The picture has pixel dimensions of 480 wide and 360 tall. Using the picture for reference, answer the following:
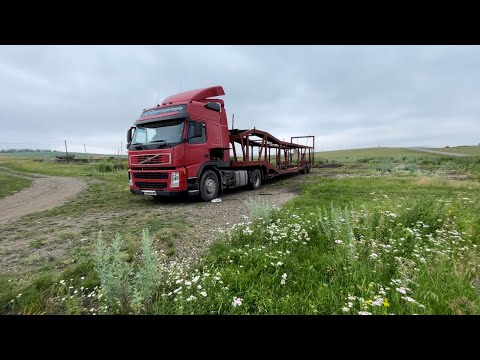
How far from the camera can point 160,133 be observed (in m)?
8.38

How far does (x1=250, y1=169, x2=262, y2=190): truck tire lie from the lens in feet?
41.1

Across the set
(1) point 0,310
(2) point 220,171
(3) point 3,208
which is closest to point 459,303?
(1) point 0,310

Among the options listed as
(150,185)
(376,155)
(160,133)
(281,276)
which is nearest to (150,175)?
(150,185)

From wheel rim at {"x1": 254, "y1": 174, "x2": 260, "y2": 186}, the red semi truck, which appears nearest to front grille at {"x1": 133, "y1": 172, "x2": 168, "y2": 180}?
the red semi truck

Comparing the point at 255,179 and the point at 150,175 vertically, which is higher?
the point at 150,175

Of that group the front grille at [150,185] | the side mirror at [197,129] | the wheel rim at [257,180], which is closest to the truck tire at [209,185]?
the front grille at [150,185]

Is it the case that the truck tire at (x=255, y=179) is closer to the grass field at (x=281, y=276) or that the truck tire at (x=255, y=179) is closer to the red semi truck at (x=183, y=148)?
the red semi truck at (x=183, y=148)

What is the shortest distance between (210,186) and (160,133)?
283 centimetres

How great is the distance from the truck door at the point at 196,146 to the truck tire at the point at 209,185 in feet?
2.19

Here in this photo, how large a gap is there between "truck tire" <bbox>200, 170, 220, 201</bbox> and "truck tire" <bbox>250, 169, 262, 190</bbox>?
311 centimetres

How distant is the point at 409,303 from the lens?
2.21 meters

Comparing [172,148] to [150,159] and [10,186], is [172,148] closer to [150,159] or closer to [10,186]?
[150,159]

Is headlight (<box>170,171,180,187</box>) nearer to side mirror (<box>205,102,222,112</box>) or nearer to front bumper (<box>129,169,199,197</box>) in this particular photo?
front bumper (<box>129,169,199,197</box>)
